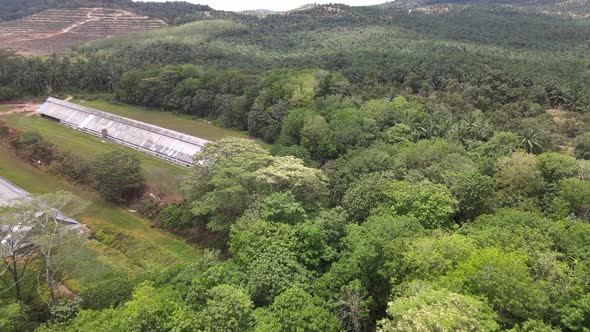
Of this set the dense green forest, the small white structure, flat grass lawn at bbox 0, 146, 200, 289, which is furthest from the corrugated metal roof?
the dense green forest

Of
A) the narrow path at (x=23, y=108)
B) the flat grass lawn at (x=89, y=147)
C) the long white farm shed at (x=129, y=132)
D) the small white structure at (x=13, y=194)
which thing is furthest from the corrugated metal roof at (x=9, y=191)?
the narrow path at (x=23, y=108)

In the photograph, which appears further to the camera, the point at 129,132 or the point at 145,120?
the point at 145,120

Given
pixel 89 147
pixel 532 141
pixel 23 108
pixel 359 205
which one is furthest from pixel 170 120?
pixel 532 141

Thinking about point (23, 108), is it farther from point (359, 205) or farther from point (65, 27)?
point (65, 27)

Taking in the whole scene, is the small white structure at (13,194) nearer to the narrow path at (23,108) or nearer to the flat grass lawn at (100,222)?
the flat grass lawn at (100,222)

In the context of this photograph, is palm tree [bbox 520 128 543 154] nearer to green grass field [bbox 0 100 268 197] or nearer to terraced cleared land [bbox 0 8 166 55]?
green grass field [bbox 0 100 268 197]
